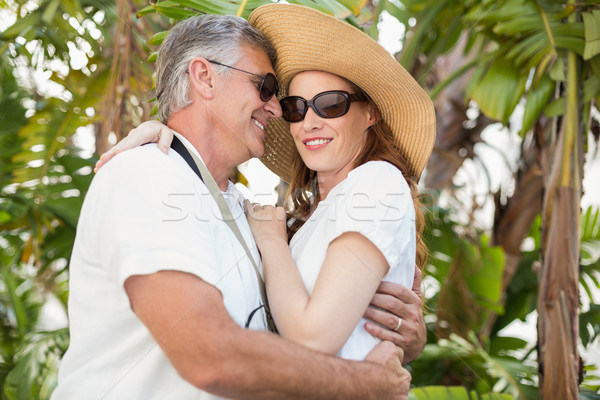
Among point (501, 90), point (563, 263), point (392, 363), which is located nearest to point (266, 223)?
point (392, 363)

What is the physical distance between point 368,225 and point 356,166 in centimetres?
48

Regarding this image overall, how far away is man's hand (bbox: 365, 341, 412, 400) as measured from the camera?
1327 millimetres

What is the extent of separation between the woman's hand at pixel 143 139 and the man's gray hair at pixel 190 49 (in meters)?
0.21

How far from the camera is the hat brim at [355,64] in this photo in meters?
1.62

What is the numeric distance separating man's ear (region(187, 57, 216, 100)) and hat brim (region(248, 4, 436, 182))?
0.88ft

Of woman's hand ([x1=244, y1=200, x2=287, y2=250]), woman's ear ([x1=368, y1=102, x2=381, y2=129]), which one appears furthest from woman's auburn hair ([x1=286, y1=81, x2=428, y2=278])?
woman's hand ([x1=244, y1=200, x2=287, y2=250])

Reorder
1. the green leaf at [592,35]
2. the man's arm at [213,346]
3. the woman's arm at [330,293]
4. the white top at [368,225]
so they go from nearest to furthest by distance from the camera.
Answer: the man's arm at [213,346], the woman's arm at [330,293], the white top at [368,225], the green leaf at [592,35]

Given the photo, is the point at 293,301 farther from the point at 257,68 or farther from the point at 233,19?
the point at 233,19

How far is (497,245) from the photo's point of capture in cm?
388

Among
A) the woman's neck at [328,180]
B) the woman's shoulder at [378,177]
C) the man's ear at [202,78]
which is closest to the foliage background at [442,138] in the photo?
the man's ear at [202,78]

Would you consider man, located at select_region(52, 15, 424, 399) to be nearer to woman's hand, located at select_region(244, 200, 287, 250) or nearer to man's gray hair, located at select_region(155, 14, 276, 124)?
woman's hand, located at select_region(244, 200, 287, 250)

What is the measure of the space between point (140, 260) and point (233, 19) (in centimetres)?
95

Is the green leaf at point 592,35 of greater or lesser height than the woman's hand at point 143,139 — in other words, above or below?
above

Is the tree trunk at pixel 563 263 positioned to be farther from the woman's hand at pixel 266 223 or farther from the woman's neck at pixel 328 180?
the woman's hand at pixel 266 223
